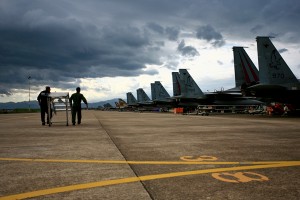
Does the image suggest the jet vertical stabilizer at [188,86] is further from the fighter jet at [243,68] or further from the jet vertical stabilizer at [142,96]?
the jet vertical stabilizer at [142,96]

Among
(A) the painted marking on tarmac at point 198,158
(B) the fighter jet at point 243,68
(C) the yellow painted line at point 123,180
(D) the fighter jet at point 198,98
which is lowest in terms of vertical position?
(A) the painted marking on tarmac at point 198,158

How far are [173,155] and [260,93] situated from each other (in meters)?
18.9

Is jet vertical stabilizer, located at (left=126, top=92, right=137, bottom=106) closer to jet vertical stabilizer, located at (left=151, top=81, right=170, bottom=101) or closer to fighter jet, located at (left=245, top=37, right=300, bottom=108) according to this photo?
jet vertical stabilizer, located at (left=151, top=81, right=170, bottom=101)

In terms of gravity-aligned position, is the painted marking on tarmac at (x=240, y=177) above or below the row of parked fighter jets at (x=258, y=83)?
below

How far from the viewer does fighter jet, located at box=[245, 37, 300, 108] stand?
22062 mm

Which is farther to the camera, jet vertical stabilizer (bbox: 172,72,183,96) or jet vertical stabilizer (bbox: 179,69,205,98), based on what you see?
jet vertical stabilizer (bbox: 172,72,183,96)

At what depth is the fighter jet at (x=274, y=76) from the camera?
22062 millimetres

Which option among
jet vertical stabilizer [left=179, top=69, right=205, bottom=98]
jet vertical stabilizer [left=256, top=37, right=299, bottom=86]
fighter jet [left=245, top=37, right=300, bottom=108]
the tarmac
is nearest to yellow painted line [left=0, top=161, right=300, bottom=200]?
the tarmac

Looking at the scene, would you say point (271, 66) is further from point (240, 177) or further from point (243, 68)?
point (240, 177)

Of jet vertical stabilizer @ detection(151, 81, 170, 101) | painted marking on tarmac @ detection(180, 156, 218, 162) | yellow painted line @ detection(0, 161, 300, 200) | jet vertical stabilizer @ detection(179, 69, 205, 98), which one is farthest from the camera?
jet vertical stabilizer @ detection(151, 81, 170, 101)

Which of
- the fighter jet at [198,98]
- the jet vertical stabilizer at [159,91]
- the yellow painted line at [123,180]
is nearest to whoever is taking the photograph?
the yellow painted line at [123,180]

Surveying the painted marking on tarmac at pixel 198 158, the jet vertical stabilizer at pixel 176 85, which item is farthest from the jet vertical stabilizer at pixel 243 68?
the painted marking on tarmac at pixel 198 158

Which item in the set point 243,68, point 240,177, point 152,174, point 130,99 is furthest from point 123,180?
point 130,99

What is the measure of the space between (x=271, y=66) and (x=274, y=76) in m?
0.89
